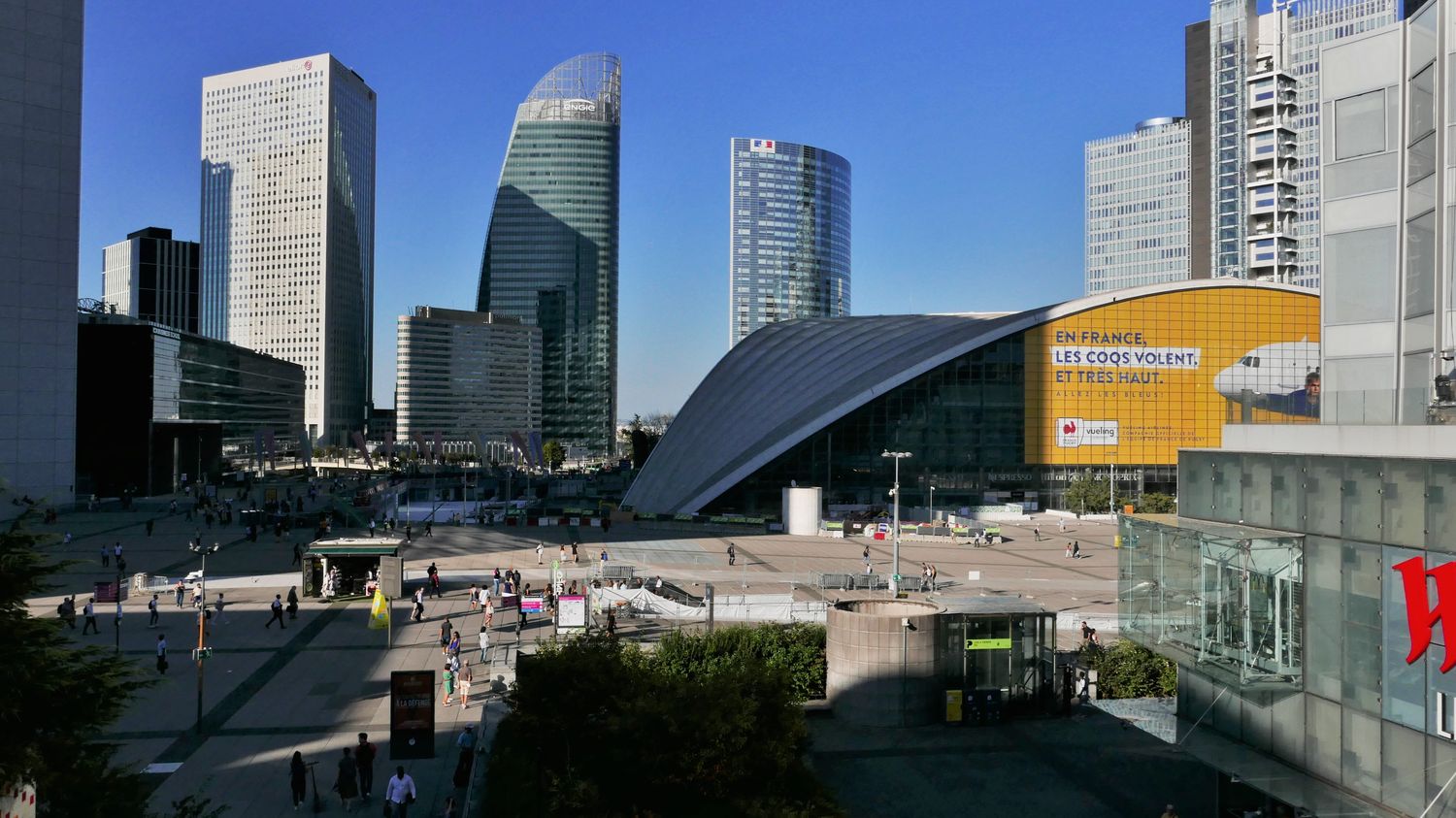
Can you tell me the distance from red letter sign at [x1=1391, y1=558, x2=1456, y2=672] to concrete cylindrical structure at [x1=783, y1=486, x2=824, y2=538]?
52474 millimetres

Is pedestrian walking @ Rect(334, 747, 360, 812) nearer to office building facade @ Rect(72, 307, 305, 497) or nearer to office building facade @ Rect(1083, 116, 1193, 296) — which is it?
office building facade @ Rect(72, 307, 305, 497)

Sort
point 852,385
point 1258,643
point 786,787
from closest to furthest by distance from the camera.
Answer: point 1258,643, point 786,787, point 852,385

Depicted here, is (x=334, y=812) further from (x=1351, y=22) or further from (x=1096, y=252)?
(x=1096, y=252)

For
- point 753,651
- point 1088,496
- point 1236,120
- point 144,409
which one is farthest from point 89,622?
point 1236,120

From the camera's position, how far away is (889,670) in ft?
73.3

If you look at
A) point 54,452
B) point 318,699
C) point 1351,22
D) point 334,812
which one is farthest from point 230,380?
point 1351,22

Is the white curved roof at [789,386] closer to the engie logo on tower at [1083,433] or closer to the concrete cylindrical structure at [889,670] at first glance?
the engie logo on tower at [1083,433]

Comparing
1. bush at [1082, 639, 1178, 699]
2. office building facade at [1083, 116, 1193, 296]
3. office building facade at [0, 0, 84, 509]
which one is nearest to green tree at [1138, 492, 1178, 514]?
bush at [1082, 639, 1178, 699]

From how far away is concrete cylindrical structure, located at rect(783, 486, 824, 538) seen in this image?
6419 centimetres

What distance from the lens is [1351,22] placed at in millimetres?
120438

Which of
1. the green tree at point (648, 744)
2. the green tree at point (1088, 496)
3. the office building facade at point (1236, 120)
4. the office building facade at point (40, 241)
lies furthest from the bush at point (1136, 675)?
the office building facade at point (40, 241)

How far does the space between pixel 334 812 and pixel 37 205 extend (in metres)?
68.7

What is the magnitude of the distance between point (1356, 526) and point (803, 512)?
51898 mm

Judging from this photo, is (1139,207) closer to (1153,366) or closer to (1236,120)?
(1236,120)
